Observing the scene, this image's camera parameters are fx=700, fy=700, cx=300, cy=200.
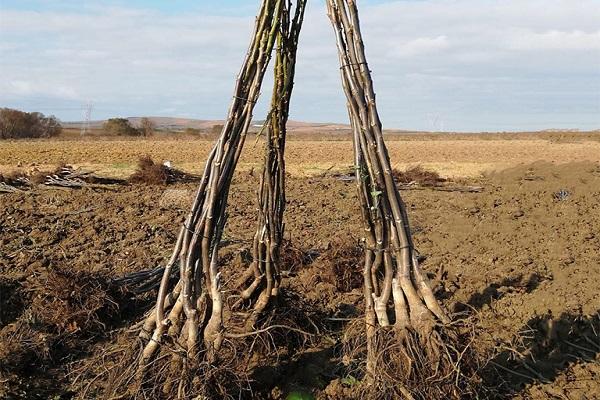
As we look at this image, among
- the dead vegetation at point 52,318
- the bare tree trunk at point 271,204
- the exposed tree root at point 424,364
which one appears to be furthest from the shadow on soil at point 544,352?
the dead vegetation at point 52,318

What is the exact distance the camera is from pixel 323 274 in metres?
6.09

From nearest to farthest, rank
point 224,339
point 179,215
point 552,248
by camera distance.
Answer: point 224,339
point 552,248
point 179,215

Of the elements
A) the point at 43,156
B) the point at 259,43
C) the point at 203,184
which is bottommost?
the point at 43,156

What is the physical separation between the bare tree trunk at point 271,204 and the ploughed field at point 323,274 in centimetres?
29

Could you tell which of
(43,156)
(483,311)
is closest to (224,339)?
(483,311)

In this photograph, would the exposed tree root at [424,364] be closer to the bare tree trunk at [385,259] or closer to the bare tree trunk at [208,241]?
the bare tree trunk at [385,259]

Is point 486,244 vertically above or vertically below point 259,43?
below

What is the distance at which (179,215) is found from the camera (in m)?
8.66

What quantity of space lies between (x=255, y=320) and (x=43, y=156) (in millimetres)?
19616

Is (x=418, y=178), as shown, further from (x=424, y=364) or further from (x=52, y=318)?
Answer: (x=424, y=364)

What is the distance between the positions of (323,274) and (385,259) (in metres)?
2.13

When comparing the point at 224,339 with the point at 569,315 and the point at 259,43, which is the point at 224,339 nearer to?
the point at 259,43

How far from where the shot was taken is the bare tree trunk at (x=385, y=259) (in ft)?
12.5

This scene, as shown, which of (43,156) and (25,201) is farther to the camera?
(43,156)
